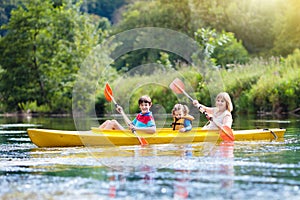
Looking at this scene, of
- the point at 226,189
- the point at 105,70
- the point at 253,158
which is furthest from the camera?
the point at 105,70

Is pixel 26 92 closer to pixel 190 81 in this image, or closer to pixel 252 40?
pixel 190 81

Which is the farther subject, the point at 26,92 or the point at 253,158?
the point at 26,92

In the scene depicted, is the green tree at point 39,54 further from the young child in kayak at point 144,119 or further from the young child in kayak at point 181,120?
the young child in kayak at point 144,119

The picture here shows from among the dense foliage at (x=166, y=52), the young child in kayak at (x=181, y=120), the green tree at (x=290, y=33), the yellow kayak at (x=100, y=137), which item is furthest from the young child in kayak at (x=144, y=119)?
the green tree at (x=290, y=33)

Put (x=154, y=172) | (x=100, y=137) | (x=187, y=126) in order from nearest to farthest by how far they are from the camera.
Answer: (x=154, y=172) → (x=100, y=137) → (x=187, y=126)

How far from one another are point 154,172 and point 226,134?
4467 mm

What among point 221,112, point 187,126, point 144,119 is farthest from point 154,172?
point 221,112

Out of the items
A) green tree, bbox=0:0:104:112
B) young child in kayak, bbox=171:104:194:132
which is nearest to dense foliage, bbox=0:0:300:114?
green tree, bbox=0:0:104:112

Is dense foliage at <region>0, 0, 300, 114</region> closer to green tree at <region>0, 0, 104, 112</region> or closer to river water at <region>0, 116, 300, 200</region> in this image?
green tree at <region>0, 0, 104, 112</region>

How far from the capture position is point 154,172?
9.06 metres

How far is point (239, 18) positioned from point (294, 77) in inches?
1060

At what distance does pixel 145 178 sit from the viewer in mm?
8547

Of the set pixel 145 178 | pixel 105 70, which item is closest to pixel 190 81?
pixel 105 70

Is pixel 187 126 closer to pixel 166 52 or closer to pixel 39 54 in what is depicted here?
pixel 39 54
